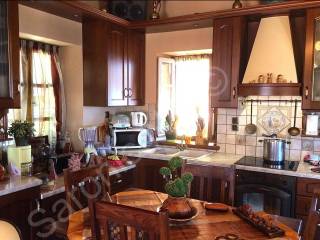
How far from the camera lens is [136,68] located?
3.61 m

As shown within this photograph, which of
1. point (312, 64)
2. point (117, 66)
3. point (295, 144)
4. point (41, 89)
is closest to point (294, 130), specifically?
point (295, 144)

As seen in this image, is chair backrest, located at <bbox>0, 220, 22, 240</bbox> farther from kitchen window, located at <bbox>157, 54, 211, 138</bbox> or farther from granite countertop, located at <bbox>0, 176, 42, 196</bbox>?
kitchen window, located at <bbox>157, 54, 211, 138</bbox>

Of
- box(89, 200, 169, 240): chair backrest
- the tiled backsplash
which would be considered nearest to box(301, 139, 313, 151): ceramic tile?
the tiled backsplash

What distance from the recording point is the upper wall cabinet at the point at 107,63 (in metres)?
3.19

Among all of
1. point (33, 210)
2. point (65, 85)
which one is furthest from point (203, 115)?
point (33, 210)

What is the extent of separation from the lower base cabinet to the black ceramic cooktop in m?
1.75

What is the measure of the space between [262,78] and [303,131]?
0.64 meters

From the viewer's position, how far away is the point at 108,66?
3.20m

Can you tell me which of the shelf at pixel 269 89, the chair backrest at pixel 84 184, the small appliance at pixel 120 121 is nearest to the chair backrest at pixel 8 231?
the chair backrest at pixel 84 184

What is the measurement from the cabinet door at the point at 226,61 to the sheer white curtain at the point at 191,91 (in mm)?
514

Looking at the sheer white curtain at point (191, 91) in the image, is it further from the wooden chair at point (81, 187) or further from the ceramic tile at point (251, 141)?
the wooden chair at point (81, 187)

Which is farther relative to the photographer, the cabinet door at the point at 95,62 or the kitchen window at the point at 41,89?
the cabinet door at the point at 95,62

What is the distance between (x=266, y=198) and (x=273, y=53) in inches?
51.9

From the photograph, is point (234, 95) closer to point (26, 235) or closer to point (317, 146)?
point (317, 146)
